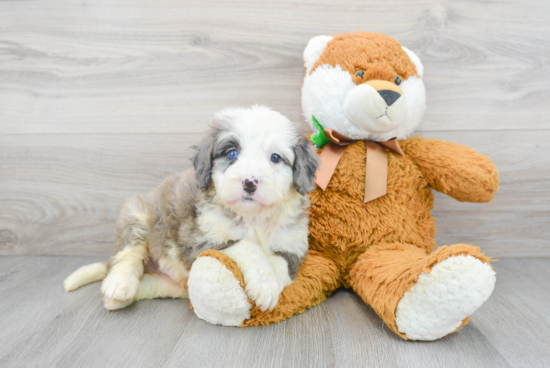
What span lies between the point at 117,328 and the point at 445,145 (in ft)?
4.58

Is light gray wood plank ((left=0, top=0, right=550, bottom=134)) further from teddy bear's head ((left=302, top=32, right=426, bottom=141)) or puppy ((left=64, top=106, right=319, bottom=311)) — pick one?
puppy ((left=64, top=106, right=319, bottom=311))

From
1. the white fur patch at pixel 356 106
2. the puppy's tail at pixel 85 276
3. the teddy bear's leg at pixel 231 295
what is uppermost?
the white fur patch at pixel 356 106

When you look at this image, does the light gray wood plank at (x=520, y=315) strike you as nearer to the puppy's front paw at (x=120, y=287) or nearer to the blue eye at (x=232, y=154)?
the blue eye at (x=232, y=154)

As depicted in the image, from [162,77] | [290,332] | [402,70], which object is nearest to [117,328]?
[290,332]

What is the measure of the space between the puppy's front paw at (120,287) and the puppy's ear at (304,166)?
695 mm

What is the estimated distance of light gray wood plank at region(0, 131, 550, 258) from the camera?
6.15 feet

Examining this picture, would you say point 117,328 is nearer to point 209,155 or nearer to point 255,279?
point 255,279

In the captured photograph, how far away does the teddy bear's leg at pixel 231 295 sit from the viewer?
3.82 ft

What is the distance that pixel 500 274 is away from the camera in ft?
5.83

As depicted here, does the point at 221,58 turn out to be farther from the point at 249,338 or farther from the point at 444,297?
the point at 444,297

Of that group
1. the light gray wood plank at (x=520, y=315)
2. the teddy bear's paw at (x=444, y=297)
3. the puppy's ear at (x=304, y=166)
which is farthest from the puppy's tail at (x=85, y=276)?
the light gray wood plank at (x=520, y=315)

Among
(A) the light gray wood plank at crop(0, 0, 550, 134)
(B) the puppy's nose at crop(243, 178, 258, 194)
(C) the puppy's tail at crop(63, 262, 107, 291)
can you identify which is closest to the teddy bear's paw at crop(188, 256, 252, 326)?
(B) the puppy's nose at crop(243, 178, 258, 194)

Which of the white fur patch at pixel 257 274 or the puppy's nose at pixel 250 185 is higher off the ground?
the puppy's nose at pixel 250 185

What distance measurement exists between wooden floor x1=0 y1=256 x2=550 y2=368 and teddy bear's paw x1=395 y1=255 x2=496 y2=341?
0.20ft
